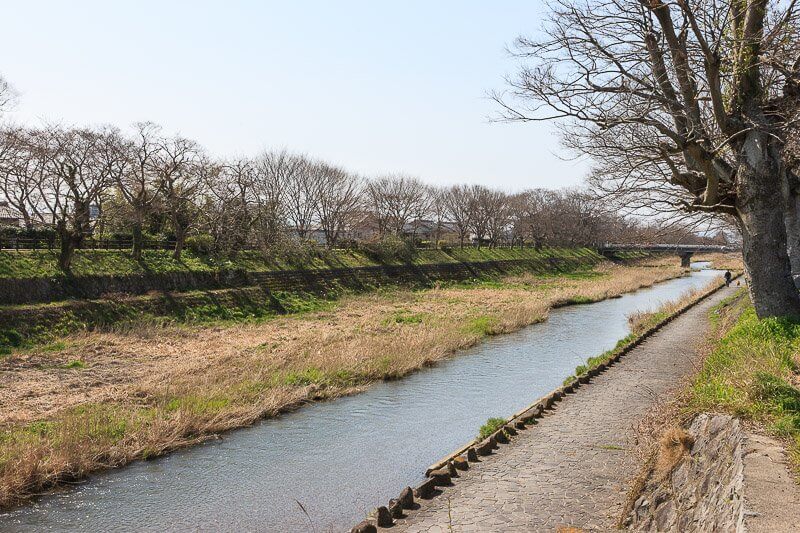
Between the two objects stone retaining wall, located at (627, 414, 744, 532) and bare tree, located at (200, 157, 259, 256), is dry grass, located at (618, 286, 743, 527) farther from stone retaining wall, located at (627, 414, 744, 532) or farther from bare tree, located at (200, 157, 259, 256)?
bare tree, located at (200, 157, 259, 256)

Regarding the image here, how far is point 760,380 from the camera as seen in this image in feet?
22.6

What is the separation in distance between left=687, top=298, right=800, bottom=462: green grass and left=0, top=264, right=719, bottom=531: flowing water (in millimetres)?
4789

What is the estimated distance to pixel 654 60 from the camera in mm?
10625

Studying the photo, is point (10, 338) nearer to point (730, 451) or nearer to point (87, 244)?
point (87, 244)

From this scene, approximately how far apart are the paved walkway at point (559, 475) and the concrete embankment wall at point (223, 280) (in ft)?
68.7

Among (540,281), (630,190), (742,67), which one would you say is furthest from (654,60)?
(540,281)

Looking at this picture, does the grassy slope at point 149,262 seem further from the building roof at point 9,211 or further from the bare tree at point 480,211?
the bare tree at point 480,211

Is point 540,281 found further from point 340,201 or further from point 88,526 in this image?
point 88,526

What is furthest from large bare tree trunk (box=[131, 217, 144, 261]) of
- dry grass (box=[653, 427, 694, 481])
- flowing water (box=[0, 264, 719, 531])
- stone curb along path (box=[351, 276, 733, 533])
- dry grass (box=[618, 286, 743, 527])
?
dry grass (box=[653, 427, 694, 481])

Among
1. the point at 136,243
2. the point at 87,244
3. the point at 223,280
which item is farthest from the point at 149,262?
the point at 223,280

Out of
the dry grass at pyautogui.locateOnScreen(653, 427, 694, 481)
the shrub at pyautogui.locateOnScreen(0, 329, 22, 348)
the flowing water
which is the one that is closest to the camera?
the dry grass at pyautogui.locateOnScreen(653, 427, 694, 481)

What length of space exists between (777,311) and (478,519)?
24.1 feet

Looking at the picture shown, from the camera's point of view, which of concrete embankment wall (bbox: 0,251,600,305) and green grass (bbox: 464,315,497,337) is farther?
green grass (bbox: 464,315,497,337)

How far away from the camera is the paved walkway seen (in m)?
7.25
